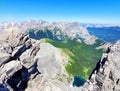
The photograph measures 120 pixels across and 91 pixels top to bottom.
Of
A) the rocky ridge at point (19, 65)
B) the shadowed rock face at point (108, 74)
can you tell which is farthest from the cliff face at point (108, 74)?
the rocky ridge at point (19, 65)

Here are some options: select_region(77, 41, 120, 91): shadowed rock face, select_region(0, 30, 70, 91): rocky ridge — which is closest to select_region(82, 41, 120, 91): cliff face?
select_region(77, 41, 120, 91): shadowed rock face

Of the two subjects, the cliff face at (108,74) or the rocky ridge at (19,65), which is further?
the cliff face at (108,74)

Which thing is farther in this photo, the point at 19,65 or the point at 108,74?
the point at 108,74

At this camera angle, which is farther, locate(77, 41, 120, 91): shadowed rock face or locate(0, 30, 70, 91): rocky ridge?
locate(77, 41, 120, 91): shadowed rock face

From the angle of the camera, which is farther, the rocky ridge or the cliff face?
the cliff face

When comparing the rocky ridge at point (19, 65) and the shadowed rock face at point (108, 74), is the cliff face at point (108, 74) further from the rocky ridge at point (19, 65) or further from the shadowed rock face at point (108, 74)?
the rocky ridge at point (19, 65)

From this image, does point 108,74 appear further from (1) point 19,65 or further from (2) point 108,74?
(1) point 19,65

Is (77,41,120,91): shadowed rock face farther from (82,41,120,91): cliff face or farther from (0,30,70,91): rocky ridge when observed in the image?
(0,30,70,91): rocky ridge

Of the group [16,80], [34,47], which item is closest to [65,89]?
[34,47]

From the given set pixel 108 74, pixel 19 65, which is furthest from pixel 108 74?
pixel 19 65
